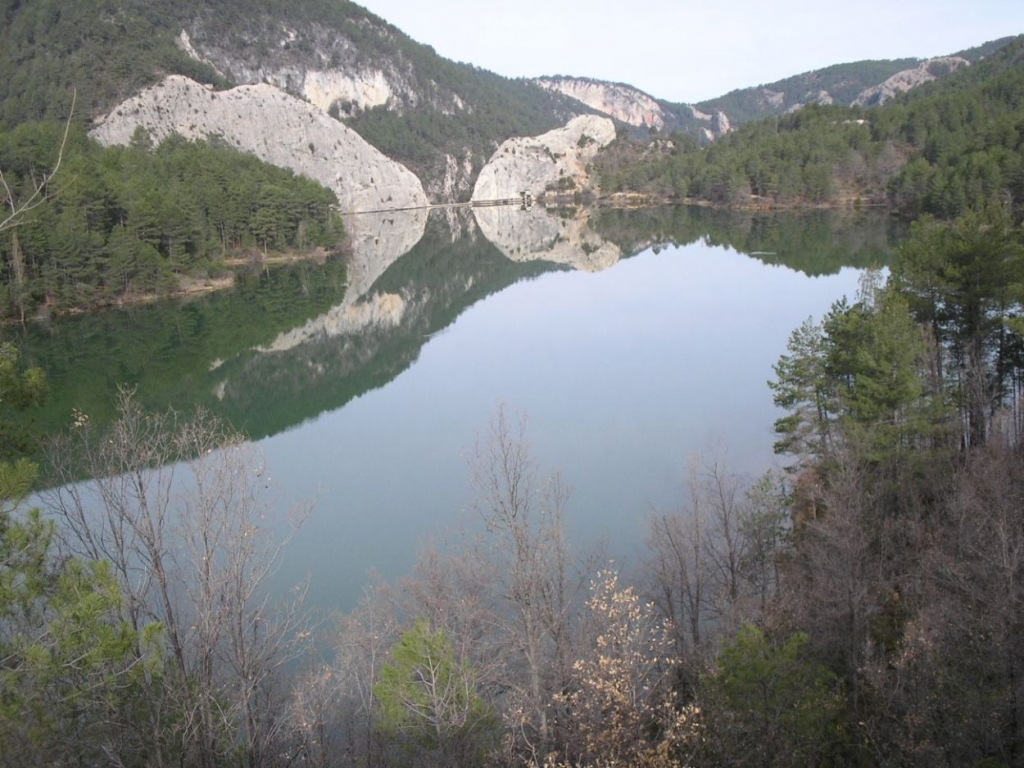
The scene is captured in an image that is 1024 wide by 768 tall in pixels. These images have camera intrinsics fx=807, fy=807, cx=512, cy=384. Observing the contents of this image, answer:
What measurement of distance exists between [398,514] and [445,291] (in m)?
31.4

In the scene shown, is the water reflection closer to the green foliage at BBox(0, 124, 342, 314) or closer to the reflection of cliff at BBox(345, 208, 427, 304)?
the reflection of cliff at BBox(345, 208, 427, 304)

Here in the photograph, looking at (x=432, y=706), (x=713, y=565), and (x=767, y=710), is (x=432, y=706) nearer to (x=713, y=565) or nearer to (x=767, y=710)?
(x=767, y=710)

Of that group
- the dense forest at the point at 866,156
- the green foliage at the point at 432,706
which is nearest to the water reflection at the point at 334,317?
the dense forest at the point at 866,156

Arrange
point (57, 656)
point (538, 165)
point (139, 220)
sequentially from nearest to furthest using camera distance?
point (57, 656) < point (139, 220) < point (538, 165)

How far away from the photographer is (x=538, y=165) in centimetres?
12131

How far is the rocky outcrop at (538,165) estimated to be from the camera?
121 meters

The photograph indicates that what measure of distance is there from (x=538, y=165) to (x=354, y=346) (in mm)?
93208

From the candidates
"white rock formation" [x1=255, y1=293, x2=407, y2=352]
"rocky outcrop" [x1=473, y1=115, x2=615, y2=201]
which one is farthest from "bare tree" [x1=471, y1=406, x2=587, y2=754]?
"rocky outcrop" [x1=473, y1=115, x2=615, y2=201]

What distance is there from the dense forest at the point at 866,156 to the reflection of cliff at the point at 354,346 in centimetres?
3091

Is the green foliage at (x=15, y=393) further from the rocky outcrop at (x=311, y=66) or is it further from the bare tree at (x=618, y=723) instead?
the rocky outcrop at (x=311, y=66)

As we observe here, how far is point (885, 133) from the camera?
282 feet

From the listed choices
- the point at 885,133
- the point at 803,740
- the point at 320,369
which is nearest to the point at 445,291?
the point at 320,369

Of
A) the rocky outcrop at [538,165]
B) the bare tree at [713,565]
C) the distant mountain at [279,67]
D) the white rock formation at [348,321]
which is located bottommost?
the bare tree at [713,565]

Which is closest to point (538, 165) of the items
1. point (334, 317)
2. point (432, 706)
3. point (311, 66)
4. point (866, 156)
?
point (311, 66)
